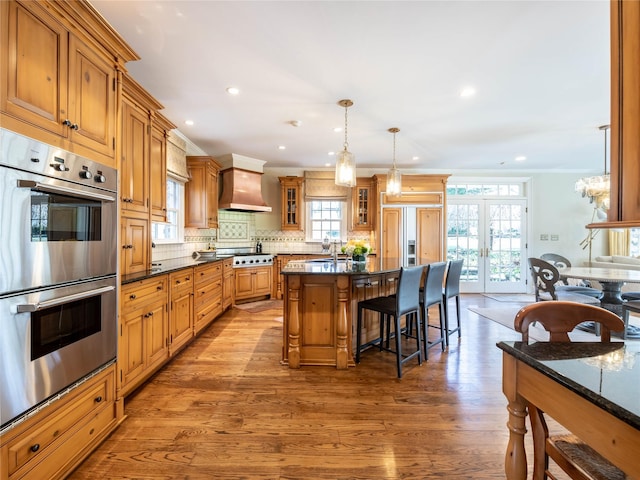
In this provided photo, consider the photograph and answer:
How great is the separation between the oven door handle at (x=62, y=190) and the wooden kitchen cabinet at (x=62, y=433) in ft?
3.32

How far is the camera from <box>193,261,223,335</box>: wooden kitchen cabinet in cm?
348

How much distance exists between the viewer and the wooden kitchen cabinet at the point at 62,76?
129 cm

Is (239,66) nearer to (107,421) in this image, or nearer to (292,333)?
(292,333)

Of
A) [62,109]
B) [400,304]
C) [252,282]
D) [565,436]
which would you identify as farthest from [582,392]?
[252,282]

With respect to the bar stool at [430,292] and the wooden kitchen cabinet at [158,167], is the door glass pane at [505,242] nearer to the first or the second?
the bar stool at [430,292]

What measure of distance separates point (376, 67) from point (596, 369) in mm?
2521

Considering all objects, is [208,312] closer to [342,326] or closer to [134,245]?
[134,245]

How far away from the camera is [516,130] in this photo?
13.3 feet

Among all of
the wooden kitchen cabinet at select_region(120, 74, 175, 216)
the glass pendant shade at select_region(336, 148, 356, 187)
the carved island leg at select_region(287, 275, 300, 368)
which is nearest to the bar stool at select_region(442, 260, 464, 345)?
the glass pendant shade at select_region(336, 148, 356, 187)

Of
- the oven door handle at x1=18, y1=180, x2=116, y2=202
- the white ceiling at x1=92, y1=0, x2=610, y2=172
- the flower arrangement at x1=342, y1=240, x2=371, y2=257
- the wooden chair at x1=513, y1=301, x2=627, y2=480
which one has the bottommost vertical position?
the wooden chair at x1=513, y1=301, x2=627, y2=480

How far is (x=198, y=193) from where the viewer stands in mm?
4555

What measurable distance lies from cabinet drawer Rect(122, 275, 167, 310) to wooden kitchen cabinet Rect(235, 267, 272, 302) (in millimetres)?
2477

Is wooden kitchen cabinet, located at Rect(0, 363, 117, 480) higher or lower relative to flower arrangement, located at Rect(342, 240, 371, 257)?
lower

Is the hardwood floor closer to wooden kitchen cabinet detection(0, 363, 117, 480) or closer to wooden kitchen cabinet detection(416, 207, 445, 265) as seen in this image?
wooden kitchen cabinet detection(0, 363, 117, 480)
